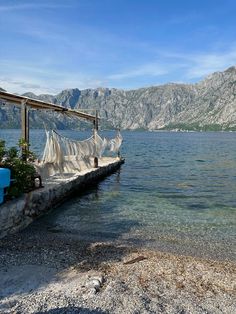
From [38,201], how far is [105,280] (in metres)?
6.78

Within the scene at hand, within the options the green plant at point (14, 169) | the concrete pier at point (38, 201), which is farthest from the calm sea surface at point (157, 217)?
the green plant at point (14, 169)

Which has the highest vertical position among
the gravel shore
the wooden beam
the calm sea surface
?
the wooden beam

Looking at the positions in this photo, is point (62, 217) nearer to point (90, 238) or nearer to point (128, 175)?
point (90, 238)

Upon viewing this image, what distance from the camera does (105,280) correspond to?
8203mm

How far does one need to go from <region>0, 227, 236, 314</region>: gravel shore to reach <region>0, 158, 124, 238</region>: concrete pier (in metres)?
0.71

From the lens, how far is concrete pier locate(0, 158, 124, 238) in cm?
1154

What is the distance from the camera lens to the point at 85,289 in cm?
761

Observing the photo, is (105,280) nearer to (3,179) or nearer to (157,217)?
(3,179)

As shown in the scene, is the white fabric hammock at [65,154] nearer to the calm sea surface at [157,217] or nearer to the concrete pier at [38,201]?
the concrete pier at [38,201]

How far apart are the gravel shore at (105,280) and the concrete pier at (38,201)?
2.32ft

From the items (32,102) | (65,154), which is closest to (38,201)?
(32,102)

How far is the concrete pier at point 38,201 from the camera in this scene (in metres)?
11.5

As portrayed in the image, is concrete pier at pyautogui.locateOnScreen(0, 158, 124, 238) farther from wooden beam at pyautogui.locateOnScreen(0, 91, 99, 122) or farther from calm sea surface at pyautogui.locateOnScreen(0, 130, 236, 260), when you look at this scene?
wooden beam at pyautogui.locateOnScreen(0, 91, 99, 122)

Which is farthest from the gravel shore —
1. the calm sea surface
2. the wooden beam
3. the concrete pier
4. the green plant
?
the wooden beam
